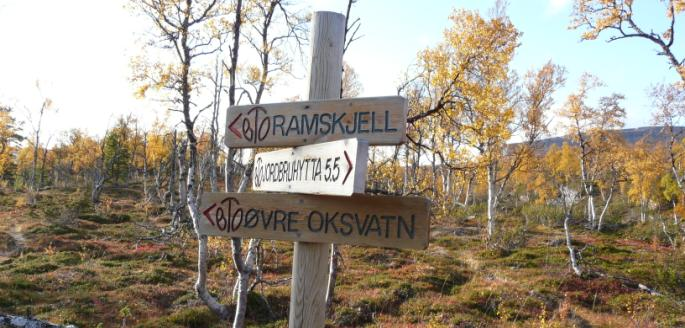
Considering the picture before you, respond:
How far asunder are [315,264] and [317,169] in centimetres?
57

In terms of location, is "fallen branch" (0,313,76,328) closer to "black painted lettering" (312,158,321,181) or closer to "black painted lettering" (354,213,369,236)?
"black painted lettering" (312,158,321,181)

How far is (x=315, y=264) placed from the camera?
238cm

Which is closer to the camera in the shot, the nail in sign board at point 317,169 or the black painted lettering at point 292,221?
the nail in sign board at point 317,169

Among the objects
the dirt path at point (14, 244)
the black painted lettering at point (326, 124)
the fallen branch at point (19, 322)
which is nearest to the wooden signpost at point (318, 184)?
the black painted lettering at point (326, 124)

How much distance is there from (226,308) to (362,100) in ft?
27.1

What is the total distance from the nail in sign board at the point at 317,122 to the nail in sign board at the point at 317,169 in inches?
3.9

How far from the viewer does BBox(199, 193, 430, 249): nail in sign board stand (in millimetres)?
2029

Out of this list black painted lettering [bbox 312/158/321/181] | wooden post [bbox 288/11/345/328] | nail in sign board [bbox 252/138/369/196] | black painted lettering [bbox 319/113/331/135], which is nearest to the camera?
nail in sign board [bbox 252/138/369/196]

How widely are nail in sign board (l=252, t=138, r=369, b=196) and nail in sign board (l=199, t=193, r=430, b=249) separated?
109mm

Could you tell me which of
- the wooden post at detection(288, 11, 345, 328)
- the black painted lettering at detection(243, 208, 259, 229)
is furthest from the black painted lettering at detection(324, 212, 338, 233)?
the black painted lettering at detection(243, 208, 259, 229)

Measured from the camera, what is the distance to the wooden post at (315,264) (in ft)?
7.81

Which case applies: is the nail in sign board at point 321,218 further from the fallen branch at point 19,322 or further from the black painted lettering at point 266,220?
the fallen branch at point 19,322

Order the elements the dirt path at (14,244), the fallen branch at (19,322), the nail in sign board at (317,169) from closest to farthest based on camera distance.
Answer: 1. the nail in sign board at (317,169)
2. the fallen branch at (19,322)
3. the dirt path at (14,244)

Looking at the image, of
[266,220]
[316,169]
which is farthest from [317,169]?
[266,220]
